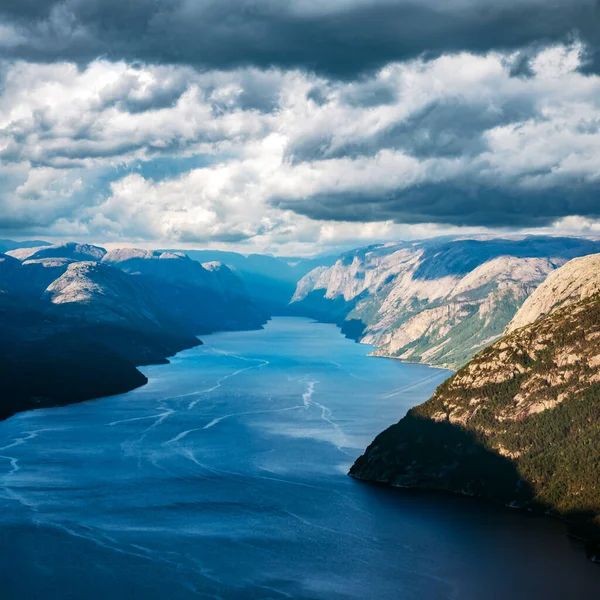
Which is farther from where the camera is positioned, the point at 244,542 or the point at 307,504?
the point at 307,504

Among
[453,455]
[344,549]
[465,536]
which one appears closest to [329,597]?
[344,549]

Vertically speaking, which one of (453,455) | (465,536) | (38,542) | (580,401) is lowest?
(38,542)

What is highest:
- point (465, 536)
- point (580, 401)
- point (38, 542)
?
point (580, 401)

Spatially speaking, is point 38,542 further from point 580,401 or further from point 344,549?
point 580,401

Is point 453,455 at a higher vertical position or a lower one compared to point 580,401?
lower

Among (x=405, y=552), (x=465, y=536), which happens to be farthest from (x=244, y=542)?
(x=465, y=536)

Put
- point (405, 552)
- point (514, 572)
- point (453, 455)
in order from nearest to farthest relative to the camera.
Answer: point (514, 572) < point (405, 552) < point (453, 455)

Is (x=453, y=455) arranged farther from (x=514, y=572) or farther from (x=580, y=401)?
(x=514, y=572)

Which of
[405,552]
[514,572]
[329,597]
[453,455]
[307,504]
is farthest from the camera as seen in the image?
[453,455]

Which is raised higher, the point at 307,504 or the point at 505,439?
the point at 505,439
